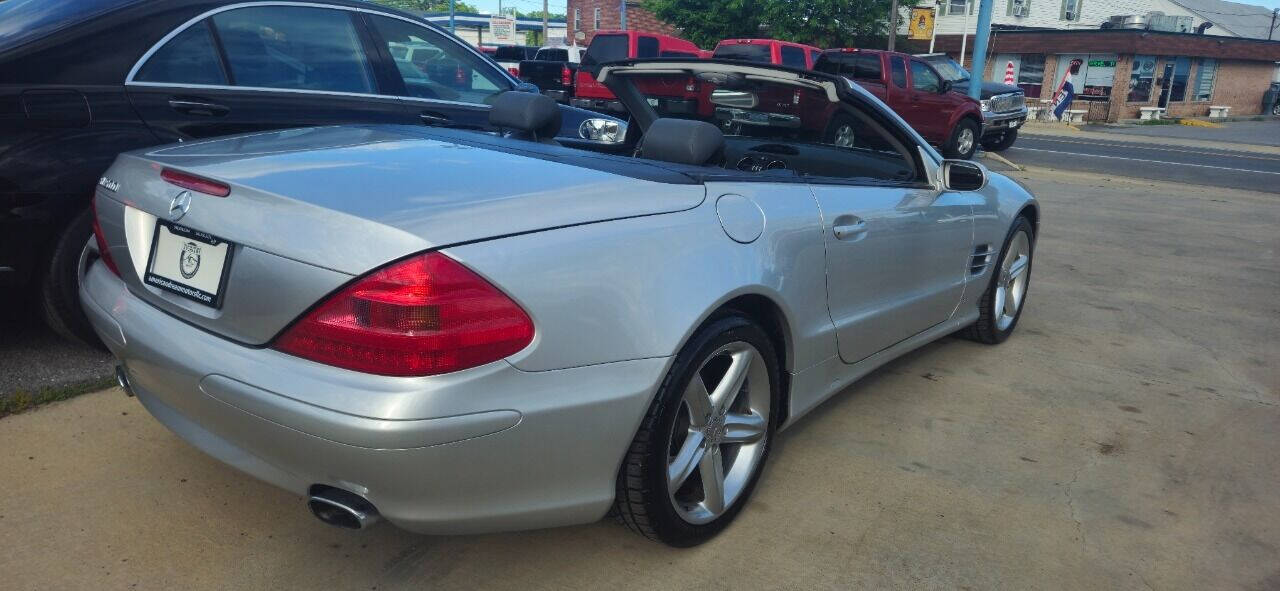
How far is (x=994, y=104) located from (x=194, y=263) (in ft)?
58.8

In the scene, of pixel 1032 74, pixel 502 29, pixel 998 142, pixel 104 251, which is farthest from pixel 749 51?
pixel 502 29

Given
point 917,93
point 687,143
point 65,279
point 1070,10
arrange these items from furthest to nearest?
point 1070,10
point 917,93
point 65,279
point 687,143

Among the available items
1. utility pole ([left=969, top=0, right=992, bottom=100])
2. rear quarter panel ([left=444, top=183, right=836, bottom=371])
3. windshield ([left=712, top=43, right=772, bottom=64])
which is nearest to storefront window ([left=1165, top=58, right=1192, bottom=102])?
utility pole ([left=969, top=0, right=992, bottom=100])

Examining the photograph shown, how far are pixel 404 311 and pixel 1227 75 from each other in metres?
49.2

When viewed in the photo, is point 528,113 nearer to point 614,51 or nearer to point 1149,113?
point 614,51

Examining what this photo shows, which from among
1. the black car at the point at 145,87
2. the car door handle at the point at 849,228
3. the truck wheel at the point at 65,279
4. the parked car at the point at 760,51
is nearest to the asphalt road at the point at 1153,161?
the parked car at the point at 760,51

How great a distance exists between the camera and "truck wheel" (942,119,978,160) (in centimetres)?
1526

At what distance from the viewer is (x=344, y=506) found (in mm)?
1979

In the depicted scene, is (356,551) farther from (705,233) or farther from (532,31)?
(532,31)

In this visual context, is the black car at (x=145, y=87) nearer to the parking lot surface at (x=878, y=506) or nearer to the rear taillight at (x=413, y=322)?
the parking lot surface at (x=878, y=506)

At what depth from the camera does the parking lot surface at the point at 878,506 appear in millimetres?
2441

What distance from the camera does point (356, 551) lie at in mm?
2502

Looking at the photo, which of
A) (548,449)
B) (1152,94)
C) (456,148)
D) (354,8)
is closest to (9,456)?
(456,148)

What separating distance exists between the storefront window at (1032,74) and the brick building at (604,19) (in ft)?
51.1
